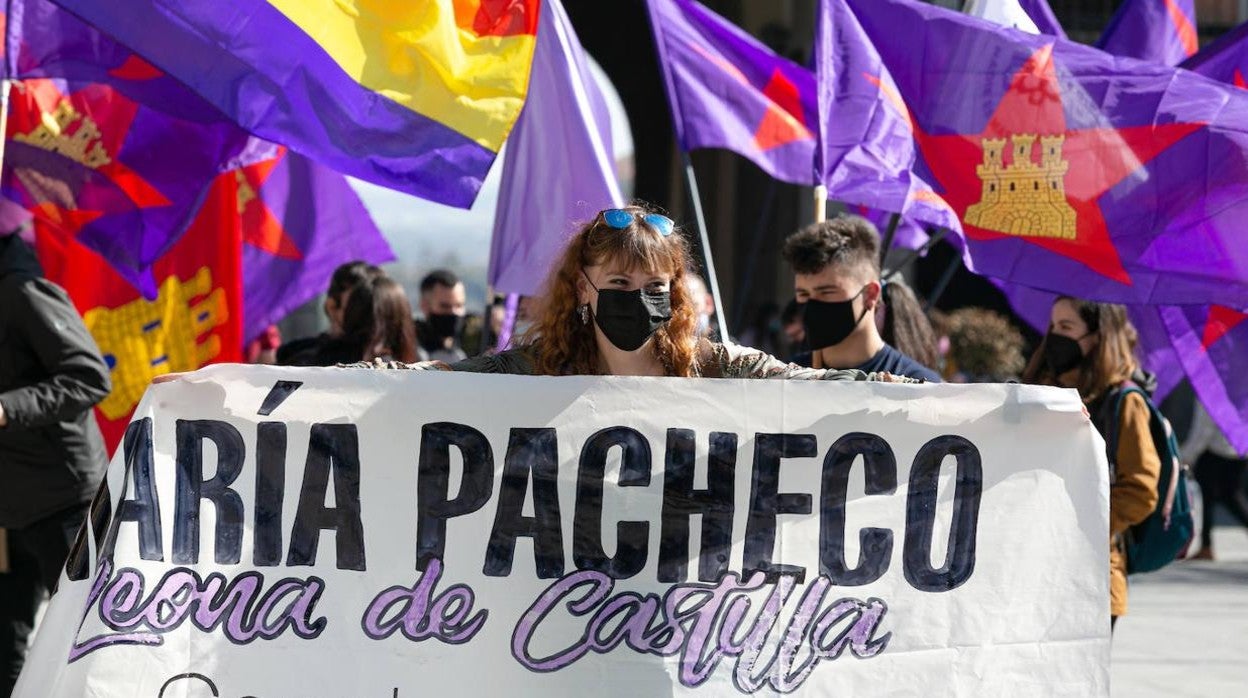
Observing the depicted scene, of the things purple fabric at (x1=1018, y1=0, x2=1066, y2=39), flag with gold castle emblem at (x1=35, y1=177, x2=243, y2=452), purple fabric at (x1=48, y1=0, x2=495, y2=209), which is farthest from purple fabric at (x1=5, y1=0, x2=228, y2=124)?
purple fabric at (x1=1018, y1=0, x2=1066, y2=39)

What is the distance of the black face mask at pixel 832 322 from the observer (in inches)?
191

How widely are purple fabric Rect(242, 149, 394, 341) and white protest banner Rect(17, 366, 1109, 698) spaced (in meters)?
3.88

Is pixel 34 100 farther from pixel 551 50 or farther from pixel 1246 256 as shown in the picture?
pixel 1246 256

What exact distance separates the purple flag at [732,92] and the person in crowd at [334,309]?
1334 mm

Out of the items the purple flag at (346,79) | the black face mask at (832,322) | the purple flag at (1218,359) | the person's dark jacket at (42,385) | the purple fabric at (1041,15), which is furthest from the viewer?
the purple fabric at (1041,15)

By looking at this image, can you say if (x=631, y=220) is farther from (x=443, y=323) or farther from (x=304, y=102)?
(x=443, y=323)

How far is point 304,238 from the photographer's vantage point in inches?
305

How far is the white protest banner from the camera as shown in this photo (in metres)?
3.73

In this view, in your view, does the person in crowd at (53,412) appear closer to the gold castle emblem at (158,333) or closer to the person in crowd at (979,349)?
the gold castle emblem at (158,333)

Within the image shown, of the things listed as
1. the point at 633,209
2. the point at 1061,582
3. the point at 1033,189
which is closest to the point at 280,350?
the point at 1033,189

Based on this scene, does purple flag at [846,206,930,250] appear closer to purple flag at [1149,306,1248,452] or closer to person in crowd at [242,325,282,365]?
purple flag at [1149,306,1248,452]

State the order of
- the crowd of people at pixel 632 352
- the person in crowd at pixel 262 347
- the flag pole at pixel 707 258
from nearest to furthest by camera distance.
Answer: the crowd of people at pixel 632 352
the flag pole at pixel 707 258
the person in crowd at pixel 262 347

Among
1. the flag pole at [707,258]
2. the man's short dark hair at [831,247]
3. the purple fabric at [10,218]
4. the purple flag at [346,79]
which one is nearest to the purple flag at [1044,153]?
the flag pole at [707,258]

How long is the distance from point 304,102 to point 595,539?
6.15 feet
